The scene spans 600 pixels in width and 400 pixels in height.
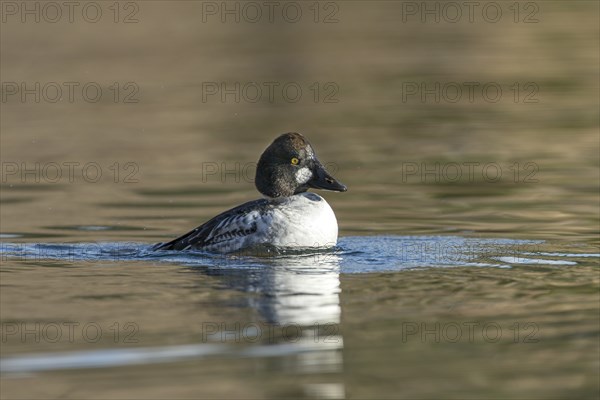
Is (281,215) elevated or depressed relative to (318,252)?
elevated

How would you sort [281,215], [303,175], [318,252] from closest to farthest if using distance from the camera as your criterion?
[318,252], [281,215], [303,175]

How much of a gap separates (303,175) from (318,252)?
105 centimetres

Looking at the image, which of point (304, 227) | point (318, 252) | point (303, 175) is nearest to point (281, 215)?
point (304, 227)

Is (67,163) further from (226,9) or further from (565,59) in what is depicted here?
(226,9)

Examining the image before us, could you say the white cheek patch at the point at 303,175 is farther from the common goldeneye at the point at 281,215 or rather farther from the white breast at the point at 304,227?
the white breast at the point at 304,227

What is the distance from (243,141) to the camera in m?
19.8

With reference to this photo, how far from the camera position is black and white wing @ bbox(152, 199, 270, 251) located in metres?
11.7

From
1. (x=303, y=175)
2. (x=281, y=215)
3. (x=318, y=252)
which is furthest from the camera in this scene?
(x=303, y=175)

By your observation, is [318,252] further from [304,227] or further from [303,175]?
[303,175]

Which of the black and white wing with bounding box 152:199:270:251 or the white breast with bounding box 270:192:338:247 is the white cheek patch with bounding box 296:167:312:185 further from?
the white breast with bounding box 270:192:338:247

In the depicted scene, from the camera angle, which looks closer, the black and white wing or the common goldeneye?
the common goldeneye

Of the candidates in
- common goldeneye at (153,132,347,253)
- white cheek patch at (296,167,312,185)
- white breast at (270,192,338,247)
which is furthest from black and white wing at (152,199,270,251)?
white cheek patch at (296,167,312,185)

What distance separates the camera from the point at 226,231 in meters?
11.8

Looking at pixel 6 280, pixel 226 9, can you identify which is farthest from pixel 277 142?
pixel 226 9
